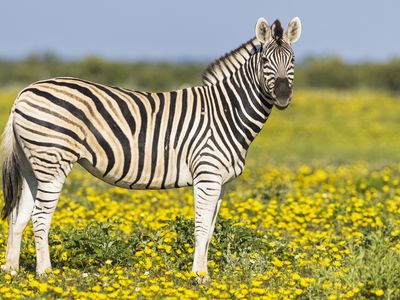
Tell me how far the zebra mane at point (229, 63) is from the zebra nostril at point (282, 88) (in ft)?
2.31

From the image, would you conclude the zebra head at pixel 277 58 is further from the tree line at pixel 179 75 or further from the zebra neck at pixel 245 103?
the tree line at pixel 179 75

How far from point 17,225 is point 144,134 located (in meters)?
1.77

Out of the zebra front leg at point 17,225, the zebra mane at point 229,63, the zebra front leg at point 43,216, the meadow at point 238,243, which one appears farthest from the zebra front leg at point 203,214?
the zebra front leg at point 17,225

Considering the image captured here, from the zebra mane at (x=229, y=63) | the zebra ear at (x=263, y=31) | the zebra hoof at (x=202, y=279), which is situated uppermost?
the zebra ear at (x=263, y=31)

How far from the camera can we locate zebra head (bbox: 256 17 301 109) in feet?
25.0

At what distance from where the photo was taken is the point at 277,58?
775 cm

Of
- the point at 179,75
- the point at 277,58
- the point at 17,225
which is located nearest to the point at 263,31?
the point at 277,58

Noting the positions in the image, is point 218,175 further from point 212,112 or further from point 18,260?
point 18,260

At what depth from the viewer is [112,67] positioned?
241ft

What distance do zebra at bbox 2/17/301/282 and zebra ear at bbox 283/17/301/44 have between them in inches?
0.4

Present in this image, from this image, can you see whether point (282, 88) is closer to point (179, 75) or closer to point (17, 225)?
point (17, 225)

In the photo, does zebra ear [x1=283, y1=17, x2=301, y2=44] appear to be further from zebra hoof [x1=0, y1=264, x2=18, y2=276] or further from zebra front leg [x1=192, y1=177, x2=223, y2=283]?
zebra hoof [x1=0, y1=264, x2=18, y2=276]

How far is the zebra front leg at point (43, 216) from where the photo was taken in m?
7.86

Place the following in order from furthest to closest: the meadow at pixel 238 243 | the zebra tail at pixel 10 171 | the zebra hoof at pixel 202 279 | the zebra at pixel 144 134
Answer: the zebra tail at pixel 10 171 < the zebra at pixel 144 134 < the zebra hoof at pixel 202 279 < the meadow at pixel 238 243
